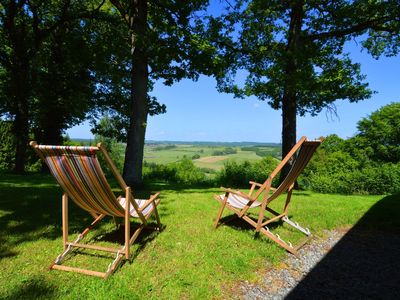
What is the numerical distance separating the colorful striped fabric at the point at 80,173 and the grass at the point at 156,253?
2.52 ft

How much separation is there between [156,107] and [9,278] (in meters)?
9.46

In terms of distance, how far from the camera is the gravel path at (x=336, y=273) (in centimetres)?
284

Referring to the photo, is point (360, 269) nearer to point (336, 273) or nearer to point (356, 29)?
point (336, 273)

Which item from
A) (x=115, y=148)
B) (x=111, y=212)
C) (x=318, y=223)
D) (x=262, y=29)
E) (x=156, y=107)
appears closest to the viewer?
(x=111, y=212)

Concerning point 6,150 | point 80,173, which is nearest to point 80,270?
point 80,173

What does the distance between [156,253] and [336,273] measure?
217 centimetres

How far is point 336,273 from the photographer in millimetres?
3297

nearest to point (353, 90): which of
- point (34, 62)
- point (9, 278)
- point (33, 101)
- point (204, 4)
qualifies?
point (204, 4)

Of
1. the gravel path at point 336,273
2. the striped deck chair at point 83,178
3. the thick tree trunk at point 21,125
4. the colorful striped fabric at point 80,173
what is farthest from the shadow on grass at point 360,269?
the thick tree trunk at point 21,125

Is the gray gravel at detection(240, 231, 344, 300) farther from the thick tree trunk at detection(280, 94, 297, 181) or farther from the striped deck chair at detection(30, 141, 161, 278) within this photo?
the thick tree trunk at detection(280, 94, 297, 181)

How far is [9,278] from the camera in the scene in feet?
9.57

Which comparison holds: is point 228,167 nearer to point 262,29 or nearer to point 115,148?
point 262,29

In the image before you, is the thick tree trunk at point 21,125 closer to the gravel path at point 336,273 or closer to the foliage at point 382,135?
the gravel path at point 336,273

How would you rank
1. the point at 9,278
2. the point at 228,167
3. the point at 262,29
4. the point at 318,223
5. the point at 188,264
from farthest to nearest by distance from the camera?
1. the point at 228,167
2. the point at 262,29
3. the point at 318,223
4. the point at 188,264
5. the point at 9,278
